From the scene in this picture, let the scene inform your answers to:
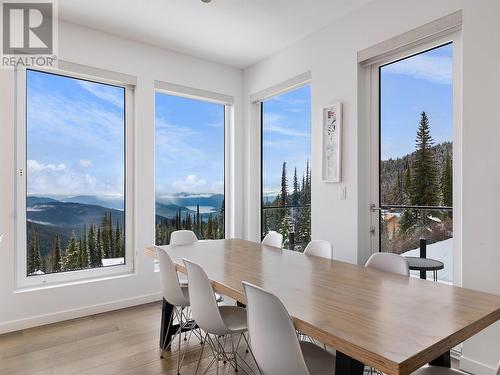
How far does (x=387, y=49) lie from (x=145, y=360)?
10.7 feet

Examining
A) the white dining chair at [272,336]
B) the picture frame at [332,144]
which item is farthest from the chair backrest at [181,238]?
the white dining chair at [272,336]

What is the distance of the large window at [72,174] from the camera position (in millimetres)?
3324

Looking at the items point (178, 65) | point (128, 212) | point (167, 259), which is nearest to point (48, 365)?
point (167, 259)

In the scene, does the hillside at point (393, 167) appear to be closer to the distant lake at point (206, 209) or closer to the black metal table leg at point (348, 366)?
the black metal table leg at point (348, 366)

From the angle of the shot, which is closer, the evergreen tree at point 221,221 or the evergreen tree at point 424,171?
the evergreen tree at point 424,171

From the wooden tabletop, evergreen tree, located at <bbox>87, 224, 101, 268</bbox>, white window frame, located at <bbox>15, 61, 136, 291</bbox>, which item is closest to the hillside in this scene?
the wooden tabletop

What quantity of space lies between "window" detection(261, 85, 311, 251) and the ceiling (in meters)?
0.74

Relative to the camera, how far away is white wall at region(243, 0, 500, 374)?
86.4 inches

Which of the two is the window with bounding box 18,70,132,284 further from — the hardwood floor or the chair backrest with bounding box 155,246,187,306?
the chair backrest with bounding box 155,246,187,306

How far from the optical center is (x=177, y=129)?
4359 millimetres

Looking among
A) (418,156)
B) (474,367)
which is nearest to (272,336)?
(474,367)

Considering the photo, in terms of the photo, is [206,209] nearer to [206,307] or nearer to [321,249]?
[321,249]

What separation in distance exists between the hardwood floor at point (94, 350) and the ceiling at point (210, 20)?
3.05 meters

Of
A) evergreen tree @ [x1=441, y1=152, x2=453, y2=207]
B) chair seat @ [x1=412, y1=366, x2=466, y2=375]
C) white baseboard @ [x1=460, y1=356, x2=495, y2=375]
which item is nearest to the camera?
chair seat @ [x1=412, y1=366, x2=466, y2=375]
